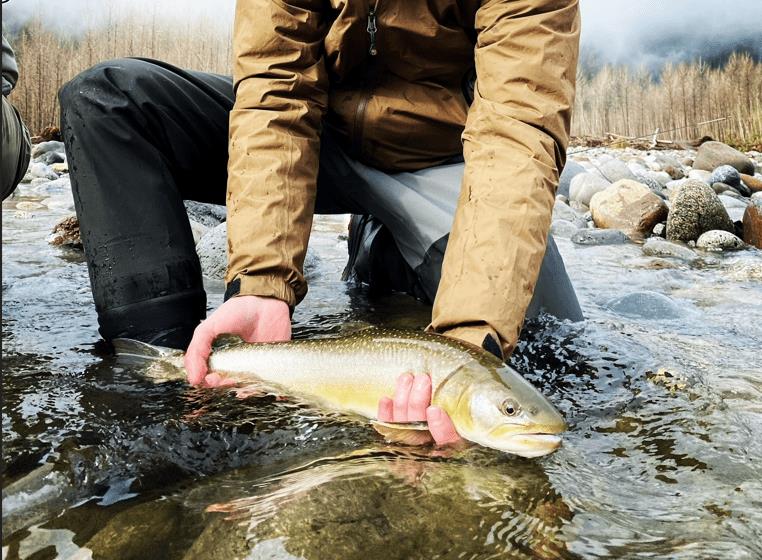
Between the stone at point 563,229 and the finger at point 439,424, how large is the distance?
5.05 meters

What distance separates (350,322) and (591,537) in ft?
6.11

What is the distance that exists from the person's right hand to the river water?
78 millimetres

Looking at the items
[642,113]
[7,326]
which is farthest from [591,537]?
[642,113]

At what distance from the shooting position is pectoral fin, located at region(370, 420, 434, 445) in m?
1.89

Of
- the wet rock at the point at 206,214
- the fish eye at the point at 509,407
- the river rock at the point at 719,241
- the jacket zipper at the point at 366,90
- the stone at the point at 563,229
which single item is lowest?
the wet rock at the point at 206,214

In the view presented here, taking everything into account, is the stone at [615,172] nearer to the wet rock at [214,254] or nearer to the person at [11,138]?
the wet rock at [214,254]

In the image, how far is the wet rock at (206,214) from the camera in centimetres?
614

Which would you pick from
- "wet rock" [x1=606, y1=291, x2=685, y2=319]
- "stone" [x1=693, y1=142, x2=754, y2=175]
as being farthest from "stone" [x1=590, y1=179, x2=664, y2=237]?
"stone" [x1=693, y1=142, x2=754, y2=175]

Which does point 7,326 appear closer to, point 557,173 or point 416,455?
point 416,455

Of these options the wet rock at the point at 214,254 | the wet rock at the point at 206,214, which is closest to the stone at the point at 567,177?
the wet rock at the point at 206,214

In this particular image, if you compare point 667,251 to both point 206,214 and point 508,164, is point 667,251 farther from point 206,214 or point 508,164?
point 508,164

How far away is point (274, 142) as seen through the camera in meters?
2.67

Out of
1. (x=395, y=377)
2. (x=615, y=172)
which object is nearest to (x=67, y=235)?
(x=395, y=377)

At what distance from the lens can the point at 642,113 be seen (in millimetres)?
21484
